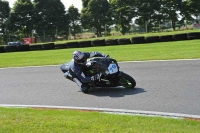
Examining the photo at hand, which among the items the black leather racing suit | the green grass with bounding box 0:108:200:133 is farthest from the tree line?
the green grass with bounding box 0:108:200:133

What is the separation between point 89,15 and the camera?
198ft

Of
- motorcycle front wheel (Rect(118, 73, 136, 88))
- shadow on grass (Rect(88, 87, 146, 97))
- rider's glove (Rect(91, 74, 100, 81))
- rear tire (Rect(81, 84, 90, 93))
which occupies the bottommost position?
shadow on grass (Rect(88, 87, 146, 97))

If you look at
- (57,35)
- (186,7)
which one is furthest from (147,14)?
(57,35)

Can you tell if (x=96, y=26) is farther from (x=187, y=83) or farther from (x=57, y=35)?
(x=187, y=83)

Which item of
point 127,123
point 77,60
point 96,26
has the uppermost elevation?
point 96,26

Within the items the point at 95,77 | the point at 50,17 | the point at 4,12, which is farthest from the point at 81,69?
the point at 4,12

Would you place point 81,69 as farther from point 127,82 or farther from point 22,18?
point 22,18

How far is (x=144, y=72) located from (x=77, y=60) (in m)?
3.17

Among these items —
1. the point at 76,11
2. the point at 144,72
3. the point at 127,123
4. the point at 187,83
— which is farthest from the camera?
the point at 76,11

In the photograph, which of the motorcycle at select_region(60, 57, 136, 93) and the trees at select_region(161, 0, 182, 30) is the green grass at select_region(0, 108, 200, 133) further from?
the trees at select_region(161, 0, 182, 30)

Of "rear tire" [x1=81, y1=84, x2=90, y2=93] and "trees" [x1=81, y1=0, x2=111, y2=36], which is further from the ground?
"trees" [x1=81, y1=0, x2=111, y2=36]

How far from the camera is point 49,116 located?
5.96 m

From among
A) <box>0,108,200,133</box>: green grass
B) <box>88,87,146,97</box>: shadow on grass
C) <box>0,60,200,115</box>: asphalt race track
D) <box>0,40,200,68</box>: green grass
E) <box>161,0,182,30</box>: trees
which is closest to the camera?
<box>0,108,200,133</box>: green grass

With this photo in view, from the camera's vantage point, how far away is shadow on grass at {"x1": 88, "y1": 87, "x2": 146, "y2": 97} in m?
7.84
